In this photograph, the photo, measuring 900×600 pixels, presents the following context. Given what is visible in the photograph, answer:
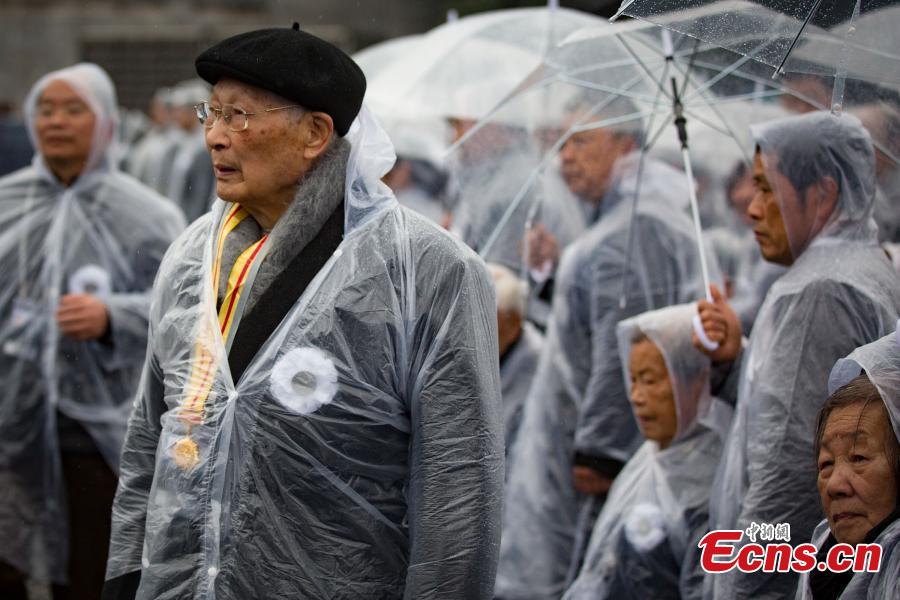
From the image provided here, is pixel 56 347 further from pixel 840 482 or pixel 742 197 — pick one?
pixel 840 482

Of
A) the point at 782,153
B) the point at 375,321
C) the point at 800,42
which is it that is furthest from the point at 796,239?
the point at 375,321

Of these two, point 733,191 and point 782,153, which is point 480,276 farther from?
point 733,191

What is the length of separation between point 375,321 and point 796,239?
4.57ft

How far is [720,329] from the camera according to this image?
13.5ft

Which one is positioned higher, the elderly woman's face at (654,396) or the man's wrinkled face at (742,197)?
the man's wrinkled face at (742,197)

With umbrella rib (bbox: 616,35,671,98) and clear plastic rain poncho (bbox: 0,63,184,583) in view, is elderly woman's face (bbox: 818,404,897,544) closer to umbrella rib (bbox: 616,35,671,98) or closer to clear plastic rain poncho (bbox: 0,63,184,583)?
umbrella rib (bbox: 616,35,671,98)

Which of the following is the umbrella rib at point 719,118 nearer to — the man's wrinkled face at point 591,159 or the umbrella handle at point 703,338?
the man's wrinkled face at point 591,159

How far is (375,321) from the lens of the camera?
2936 mm

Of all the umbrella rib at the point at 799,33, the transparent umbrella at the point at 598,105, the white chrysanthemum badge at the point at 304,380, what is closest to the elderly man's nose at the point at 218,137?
the white chrysanthemum badge at the point at 304,380

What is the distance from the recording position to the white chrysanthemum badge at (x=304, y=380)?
9.53 ft

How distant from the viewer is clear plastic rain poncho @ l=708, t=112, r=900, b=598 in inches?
138

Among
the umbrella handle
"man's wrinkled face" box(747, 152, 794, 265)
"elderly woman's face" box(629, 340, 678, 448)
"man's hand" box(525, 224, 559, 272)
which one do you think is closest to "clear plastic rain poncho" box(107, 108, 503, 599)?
"man's wrinkled face" box(747, 152, 794, 265)

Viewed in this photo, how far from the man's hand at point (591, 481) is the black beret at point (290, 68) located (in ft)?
8.16

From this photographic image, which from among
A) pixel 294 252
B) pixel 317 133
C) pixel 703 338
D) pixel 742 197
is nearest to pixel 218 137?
pixel 317 133
